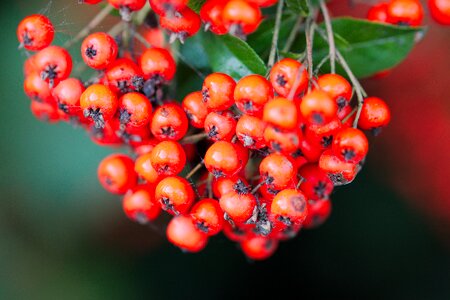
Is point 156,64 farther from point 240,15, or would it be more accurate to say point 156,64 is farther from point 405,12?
point 405,12

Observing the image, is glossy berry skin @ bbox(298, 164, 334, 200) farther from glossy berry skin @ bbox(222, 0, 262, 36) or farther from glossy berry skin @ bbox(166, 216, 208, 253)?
glossy berry skin @ bbox(222, 0, 262, 36)

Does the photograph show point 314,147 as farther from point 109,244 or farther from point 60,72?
point 109,244

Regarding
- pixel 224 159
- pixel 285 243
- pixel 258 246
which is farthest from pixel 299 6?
pixel 285 243

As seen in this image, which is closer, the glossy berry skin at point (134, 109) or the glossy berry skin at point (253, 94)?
the glossy berry skin at point (253, 94)

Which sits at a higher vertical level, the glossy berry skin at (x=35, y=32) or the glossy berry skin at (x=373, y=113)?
the glossy berry skin at (x=35, y=32)

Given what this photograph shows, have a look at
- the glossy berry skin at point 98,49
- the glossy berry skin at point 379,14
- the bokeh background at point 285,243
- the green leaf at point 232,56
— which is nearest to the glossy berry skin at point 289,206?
the green leaf at point 232,56

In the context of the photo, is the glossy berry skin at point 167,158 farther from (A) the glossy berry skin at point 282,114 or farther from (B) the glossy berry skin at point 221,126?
(A) the glossy berry skin at point 282,114
